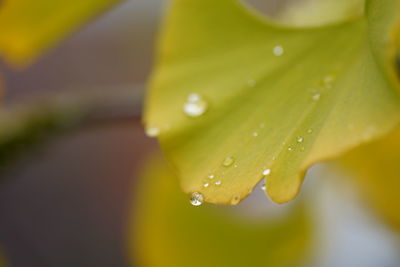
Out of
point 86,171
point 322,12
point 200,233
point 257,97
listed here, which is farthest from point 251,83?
point 86,171

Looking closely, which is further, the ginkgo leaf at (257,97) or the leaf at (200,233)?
the leaf at (200,233)

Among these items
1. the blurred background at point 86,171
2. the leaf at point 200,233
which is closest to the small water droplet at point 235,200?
the leaf at point 200,233

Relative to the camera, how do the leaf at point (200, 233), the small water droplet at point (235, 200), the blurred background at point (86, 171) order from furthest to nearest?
1. the blurred background at point (86, 171)
2. the leaf at point (200, 233)
3. the small water droplet at point (235, 200)

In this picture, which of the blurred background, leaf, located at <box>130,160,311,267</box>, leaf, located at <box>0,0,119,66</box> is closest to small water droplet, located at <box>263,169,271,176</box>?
leaf, located at <box>0,0,119,66</box>

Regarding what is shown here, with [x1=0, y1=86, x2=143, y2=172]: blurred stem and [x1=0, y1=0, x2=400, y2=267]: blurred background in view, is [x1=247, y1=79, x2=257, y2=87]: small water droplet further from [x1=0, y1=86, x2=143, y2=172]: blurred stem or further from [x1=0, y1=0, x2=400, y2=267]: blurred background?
[x1=0, y1=0, x2=400, y2=267]: blurred background

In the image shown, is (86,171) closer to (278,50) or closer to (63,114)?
A: (63,114)

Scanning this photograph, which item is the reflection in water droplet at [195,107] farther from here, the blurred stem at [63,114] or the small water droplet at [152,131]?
the blurred stem at [63,114]
